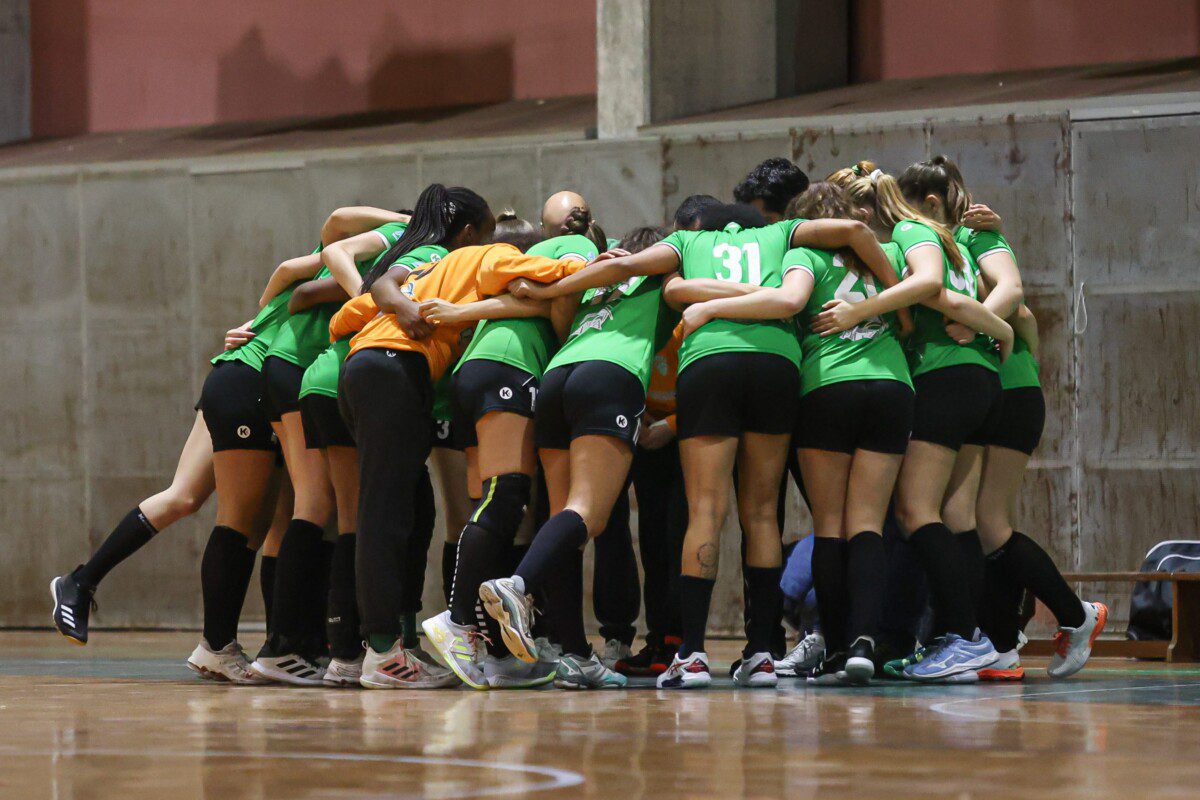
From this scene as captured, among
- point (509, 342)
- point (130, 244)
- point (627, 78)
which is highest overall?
point (627, 78)

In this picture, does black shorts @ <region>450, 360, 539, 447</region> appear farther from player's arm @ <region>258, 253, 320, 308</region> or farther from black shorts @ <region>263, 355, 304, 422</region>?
player's arm @ <region>258, 253, 320, 308</region>

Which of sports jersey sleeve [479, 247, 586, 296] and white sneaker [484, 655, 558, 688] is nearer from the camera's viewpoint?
white sneaker [484, 655, 558, 688]

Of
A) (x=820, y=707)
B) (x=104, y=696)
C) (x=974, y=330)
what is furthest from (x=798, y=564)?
(x=104, y=696)

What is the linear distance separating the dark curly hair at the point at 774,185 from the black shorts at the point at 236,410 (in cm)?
175

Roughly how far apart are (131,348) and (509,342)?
4.88 meters

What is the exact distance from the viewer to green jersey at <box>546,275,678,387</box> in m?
4.78

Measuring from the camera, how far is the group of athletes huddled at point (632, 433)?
4.73m

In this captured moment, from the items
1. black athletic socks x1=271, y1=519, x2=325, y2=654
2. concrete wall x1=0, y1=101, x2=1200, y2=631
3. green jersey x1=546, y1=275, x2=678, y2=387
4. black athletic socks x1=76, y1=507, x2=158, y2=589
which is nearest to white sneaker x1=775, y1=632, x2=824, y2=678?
green jersey x1=546, y1=275, x2=678, y2=387

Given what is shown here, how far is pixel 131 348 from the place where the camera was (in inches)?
362

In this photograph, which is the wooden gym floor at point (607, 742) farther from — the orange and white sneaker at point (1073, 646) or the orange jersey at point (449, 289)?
the orange jersey at point (449, 289)

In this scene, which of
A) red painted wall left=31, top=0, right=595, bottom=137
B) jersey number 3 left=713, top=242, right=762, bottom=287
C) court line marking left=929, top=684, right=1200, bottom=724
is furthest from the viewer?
red painted wall left=31, top=0, right=595, bottom=137

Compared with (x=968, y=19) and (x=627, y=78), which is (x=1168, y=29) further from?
(x=627, y=78)

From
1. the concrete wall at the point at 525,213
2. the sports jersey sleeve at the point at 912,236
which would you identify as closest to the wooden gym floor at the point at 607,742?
the sports jersey sleeve at the point at 912,236

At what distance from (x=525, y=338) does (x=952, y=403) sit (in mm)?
1343
